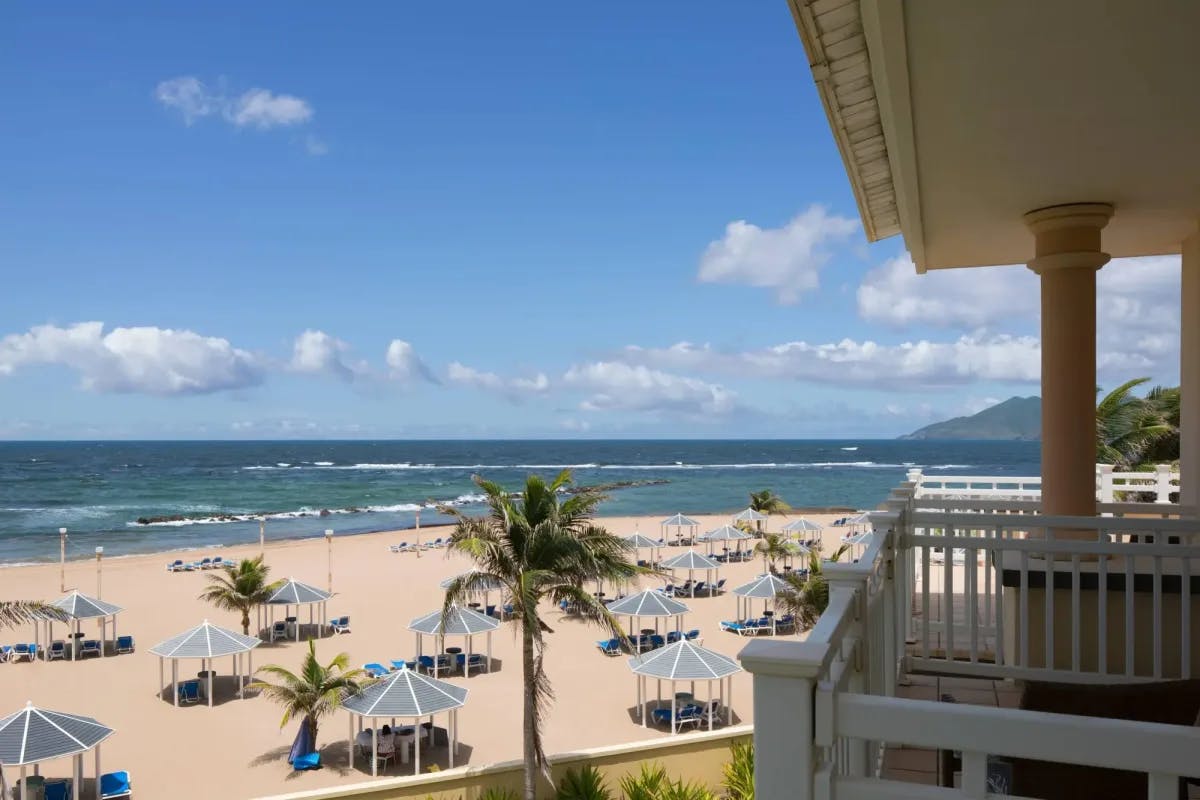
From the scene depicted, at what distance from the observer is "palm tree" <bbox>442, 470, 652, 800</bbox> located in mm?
11469

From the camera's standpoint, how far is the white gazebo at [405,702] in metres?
11.7

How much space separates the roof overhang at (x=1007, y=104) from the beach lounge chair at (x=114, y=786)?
11124mm

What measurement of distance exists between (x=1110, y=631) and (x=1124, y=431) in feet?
57.9

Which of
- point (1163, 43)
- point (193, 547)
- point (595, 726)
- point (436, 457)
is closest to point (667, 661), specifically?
point (595, 726)

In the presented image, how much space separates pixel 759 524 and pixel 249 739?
21304 mm

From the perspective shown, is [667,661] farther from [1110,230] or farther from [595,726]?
[1110,230]

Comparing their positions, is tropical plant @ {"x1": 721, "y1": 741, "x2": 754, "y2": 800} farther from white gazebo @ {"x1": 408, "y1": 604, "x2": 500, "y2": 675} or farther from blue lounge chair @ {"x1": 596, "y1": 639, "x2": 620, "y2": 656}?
blue lounge chair @ {"x1": 596, "y1": 639, "x2": 620, "y2": 656}

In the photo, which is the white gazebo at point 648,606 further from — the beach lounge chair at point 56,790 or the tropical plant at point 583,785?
the beach lounge chair at point 56,790

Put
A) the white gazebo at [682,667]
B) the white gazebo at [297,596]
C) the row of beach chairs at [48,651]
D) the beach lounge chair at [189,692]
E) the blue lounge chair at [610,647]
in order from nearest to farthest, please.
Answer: the white gazebo at [682,667] < the beach lounge chair at [189,692] < the blue lounge chair at [610,647] < the row of beach chairs at [48,651] < the white gazebo at [297,596]

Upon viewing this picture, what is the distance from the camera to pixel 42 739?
402 inches

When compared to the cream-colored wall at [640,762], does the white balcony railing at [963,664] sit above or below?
above

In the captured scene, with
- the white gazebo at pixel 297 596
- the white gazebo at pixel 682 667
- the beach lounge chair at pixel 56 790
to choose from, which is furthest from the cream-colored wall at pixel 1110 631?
the white gazebo at pixel 297 596

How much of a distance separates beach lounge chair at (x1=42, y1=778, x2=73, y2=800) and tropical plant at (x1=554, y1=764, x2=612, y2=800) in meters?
6.17

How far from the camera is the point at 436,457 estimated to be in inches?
4259
